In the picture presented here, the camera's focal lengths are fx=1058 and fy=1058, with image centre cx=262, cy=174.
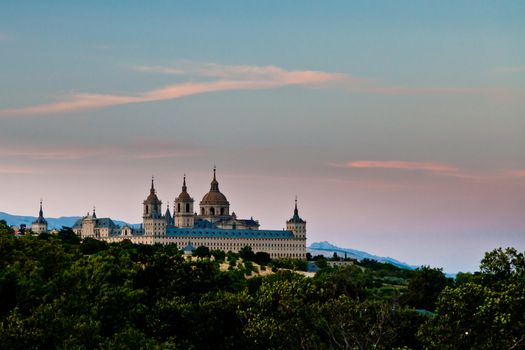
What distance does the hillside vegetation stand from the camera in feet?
158

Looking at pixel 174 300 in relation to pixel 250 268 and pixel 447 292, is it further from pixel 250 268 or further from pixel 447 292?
pixel 250 268

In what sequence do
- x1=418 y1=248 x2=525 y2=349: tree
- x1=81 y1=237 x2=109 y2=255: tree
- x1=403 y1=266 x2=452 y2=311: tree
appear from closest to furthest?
x1=418 y1=248 x2=525 y2=349: tree, x1=403 y1=266 x2=452 y2=311: tree, x1=81 y1=237 x2=109 y2=255: tree

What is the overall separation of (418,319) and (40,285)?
22.7m

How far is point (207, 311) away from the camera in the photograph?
60.6 m

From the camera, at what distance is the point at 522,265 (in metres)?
47.9

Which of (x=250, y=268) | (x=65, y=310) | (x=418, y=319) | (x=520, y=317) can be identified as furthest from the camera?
(x=250, y=268)

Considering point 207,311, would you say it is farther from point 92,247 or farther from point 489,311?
point 92,247

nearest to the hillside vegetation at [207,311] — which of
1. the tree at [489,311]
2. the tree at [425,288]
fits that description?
the tree at [489,311]

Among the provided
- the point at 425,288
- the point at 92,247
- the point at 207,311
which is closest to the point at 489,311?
the point at 207,311

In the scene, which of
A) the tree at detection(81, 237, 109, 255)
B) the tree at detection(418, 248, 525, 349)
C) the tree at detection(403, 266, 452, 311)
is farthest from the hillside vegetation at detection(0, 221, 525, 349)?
the tree at detection(81, 237, 109, 255)

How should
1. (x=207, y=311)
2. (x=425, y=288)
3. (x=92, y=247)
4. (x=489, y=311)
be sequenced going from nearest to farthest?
(x=489, y=311)
(x=207, y=311)
(x=425, y=288)
(x=92, y=247)

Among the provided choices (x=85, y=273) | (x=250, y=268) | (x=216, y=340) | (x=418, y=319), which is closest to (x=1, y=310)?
(x=85, y=273)

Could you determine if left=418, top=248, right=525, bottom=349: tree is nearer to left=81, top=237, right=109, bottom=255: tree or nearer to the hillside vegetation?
the hillside vegetation

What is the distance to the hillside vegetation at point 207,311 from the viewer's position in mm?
48094
